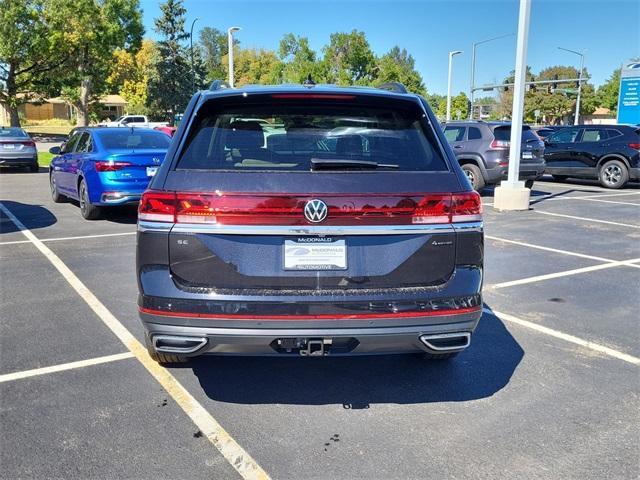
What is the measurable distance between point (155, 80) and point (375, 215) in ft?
226

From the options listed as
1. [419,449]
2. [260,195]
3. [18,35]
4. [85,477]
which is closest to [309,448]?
[419,449]

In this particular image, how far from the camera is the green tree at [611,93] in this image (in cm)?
8894

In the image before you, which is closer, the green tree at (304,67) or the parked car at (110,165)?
the parked car at (110,165)

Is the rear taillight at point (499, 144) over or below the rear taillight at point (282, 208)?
over

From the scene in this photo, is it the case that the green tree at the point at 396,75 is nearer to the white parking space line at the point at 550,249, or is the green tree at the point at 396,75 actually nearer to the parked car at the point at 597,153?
the parked car at the point at 597,153

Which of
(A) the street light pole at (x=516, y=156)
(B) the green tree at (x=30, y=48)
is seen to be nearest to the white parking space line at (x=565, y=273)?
(A) the street light pole at (x=516, y=156)

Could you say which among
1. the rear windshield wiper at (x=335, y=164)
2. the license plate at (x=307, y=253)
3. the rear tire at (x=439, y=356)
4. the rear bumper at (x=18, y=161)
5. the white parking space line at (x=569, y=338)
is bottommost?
the white parking space line at (x=569, y=338)

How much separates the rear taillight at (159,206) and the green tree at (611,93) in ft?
322

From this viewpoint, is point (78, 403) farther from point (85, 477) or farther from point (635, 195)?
point (635, 195)

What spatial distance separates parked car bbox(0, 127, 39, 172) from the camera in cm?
1900

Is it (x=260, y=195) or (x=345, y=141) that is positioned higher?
(x=345, y=141)

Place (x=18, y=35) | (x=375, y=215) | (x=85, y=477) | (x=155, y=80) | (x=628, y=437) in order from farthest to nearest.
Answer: (x=155, y=80) < (x=18, y=35) < (x=628, y=437) < (x=375, y=215) < (x=85, y=477)

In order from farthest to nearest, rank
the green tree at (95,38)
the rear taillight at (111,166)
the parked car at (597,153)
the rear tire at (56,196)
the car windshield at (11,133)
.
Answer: the green tree at (95,38) → the car windshield at (11,133) → the parked car at (597,153) → the rear tire at (56,196) → the rear taillight at (111,166)

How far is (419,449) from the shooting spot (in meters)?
3.04
